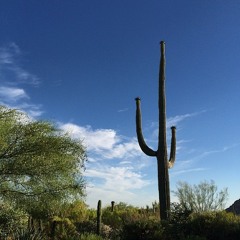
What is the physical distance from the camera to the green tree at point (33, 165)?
20.9 meters

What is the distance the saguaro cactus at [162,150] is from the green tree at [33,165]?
3.80 metres

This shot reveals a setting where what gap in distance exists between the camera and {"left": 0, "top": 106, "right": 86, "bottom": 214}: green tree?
824 inches

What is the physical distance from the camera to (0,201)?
2081 centimetres

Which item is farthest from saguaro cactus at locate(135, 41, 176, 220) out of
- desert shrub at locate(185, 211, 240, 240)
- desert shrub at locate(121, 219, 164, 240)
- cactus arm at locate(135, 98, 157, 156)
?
desert shrub at locate(121, 219, 164, 240)

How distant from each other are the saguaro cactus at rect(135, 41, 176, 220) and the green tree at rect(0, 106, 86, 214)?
380cm

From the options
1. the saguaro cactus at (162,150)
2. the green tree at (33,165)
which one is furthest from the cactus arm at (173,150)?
the green tree at (33,165)

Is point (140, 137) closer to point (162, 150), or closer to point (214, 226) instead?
point (162, 150)

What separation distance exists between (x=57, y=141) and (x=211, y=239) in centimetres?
935

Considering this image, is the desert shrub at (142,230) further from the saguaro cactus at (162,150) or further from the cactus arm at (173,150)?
the cactus arm at (173,150)

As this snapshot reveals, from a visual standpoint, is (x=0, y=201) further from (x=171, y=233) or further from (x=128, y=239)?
(x=171, y=233)

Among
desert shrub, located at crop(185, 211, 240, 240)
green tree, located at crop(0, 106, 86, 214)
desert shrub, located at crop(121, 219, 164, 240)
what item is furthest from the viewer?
green tree, located at crop(0, 106, 86, 214)

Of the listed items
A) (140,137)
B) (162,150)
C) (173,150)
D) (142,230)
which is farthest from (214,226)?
(173,150)

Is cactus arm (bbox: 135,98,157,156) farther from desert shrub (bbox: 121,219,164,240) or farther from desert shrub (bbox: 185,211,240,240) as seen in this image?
desert shrub (bbox: 121,219,164,240)

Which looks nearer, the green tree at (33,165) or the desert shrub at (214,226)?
the desert shrub at (214,226)
